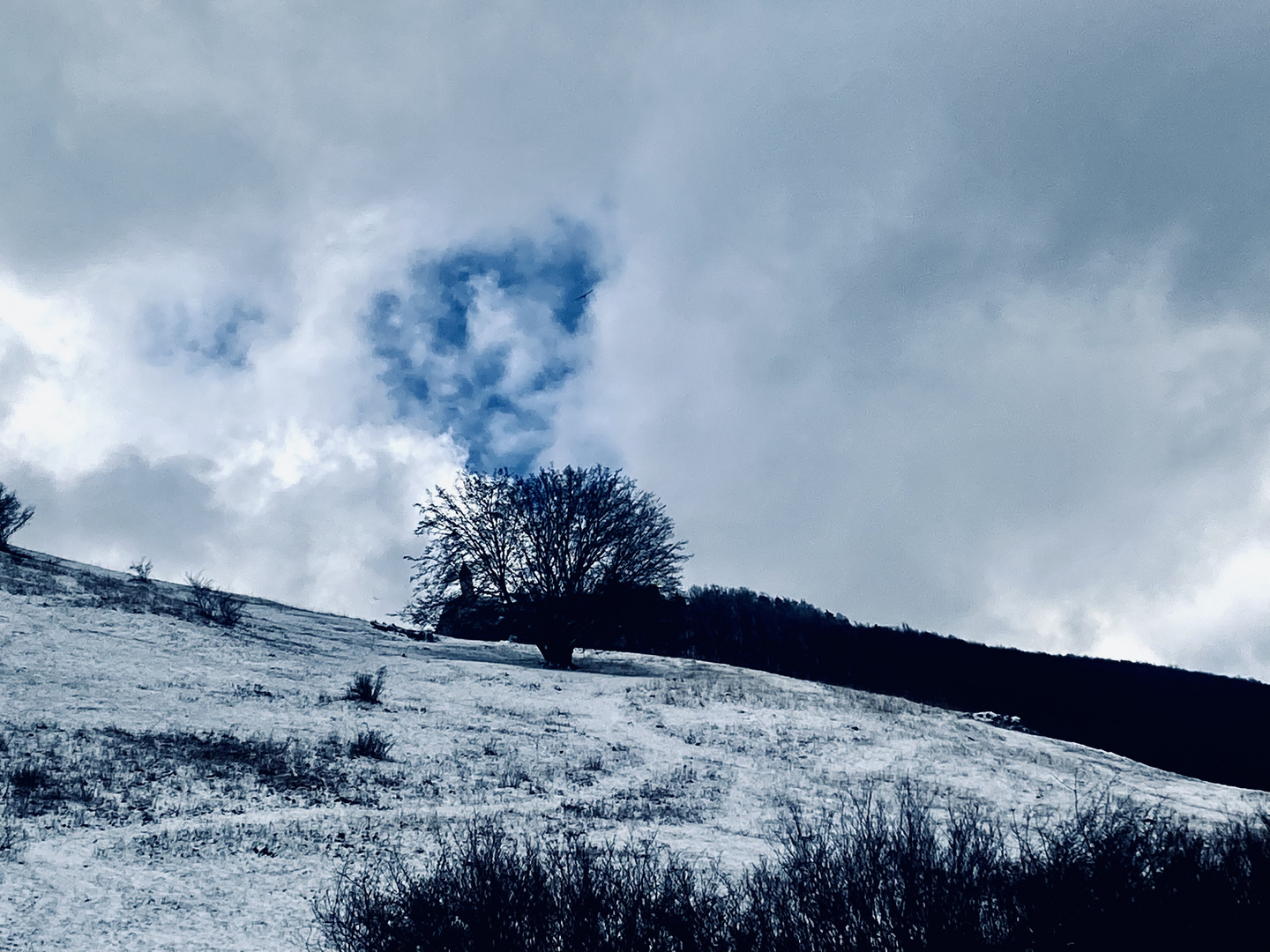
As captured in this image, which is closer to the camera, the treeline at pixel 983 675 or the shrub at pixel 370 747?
the shrub at pixel 370 747

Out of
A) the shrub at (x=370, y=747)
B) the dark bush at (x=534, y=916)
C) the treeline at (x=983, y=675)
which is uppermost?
the treeline at (x=983, y=675)

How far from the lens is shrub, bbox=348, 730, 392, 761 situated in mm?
13146

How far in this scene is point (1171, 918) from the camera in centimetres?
513

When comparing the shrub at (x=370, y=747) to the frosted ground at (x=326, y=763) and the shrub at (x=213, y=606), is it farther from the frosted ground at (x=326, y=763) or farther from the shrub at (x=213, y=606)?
the shrub at (x=213, y=606)

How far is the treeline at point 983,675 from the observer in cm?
3262

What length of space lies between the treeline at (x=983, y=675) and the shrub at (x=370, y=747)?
18.5 meters

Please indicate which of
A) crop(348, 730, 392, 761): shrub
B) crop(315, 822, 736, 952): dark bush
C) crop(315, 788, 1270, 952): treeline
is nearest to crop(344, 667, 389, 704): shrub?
crop(348, 730, 392, 761): shrub

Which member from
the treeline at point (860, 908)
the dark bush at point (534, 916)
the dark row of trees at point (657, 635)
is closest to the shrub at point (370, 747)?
the treeline at point (860, 908)

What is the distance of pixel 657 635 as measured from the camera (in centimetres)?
3222

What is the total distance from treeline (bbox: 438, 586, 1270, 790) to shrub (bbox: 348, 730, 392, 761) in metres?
18.5

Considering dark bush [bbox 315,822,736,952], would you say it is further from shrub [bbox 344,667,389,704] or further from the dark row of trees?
the dark row of trees

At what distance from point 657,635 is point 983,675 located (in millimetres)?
35878

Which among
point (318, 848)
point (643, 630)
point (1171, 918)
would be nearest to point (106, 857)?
point (318, 848)

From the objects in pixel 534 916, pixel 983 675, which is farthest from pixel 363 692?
pixel 983 675
